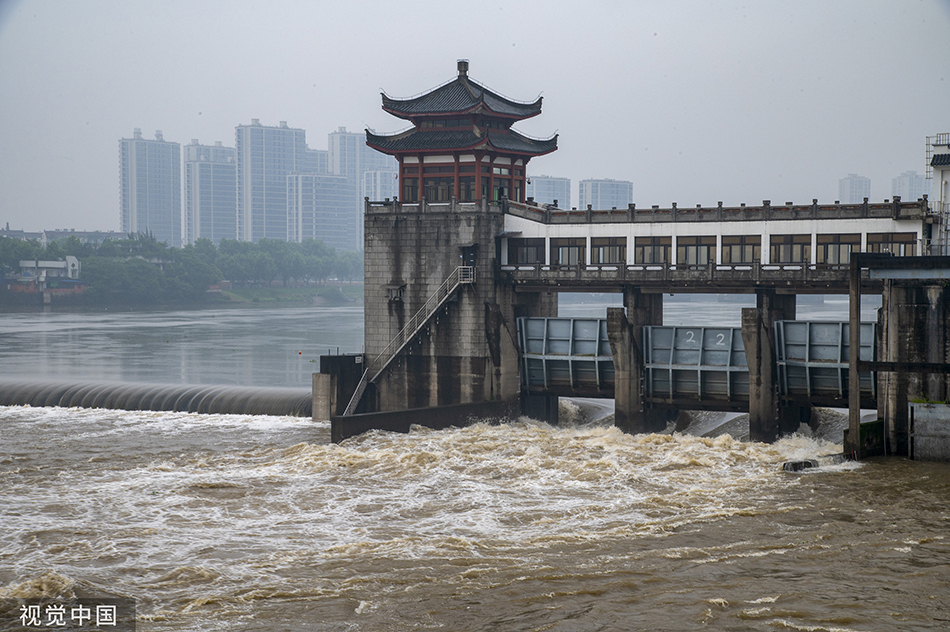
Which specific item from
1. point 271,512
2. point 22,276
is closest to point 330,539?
point 271,512

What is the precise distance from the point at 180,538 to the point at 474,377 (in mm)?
22171

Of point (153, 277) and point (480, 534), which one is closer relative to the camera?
point (480, 534)

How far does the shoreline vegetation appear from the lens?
15588cm

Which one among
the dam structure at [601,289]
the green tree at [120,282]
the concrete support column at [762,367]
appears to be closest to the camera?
the dam structure at [601,289]

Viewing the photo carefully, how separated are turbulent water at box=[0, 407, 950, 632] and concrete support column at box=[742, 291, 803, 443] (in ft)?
5.50

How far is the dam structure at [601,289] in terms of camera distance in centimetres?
3900

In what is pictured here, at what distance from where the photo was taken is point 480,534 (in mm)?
26984

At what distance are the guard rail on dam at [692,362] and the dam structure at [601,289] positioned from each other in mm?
95

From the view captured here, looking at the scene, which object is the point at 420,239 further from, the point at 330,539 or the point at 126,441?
the point at 330,539

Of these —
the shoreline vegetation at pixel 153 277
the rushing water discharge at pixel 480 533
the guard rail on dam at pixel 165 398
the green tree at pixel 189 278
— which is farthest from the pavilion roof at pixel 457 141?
the green tree at pixel 189 278

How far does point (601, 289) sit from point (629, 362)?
387 cm

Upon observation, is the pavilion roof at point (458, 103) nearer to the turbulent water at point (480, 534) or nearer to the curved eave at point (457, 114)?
the curved eave at point (457, 114)

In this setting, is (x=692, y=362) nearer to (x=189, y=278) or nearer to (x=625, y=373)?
(x=625, y=373)

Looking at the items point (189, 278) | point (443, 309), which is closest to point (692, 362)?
point (443, 309)
